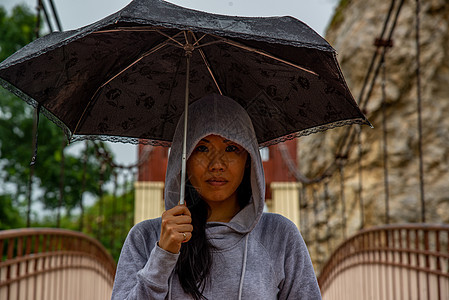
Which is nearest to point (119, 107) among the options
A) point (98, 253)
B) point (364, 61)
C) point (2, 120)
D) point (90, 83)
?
point (90, 83)

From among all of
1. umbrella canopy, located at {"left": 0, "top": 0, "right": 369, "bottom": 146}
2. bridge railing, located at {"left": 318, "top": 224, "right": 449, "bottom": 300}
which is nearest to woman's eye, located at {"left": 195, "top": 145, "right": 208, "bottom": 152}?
umbrella canopy, located at {"left": 0, "top": 0, "right": 369, "bottom": 146}

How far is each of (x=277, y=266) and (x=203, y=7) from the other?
846 millimetres

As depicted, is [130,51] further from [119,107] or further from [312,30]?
[312,30]

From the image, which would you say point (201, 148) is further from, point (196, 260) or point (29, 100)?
point (29, 100)

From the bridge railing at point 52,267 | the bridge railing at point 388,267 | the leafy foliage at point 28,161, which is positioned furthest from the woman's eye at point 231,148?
the leafy foliage at point 28,161

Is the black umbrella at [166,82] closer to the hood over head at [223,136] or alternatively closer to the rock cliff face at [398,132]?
the hood over head at [223,136]

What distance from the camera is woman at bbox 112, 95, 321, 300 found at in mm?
1630

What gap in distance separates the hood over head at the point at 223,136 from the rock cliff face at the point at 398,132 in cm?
690

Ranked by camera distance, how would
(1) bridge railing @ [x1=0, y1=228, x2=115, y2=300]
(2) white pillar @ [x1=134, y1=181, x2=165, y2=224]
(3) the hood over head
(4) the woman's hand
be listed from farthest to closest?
(2) white pillar @ [x1=134, y1=181, x2=165, y2=224]
(1) bridge railing @ [x1=0, y1=228, x2=115, y2=300]
(3) the hood over head
(4) the woman's hand

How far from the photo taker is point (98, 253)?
491 cm

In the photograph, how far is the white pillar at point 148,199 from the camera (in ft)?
30.6

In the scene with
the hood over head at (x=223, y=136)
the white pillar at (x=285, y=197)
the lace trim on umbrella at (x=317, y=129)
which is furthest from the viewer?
the white pillar at (x=285, y=197)

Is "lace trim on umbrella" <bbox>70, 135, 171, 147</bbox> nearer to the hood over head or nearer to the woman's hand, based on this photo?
the hood over head

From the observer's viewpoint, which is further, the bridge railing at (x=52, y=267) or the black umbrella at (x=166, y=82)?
the bridge railing at (x=52, y=267)
